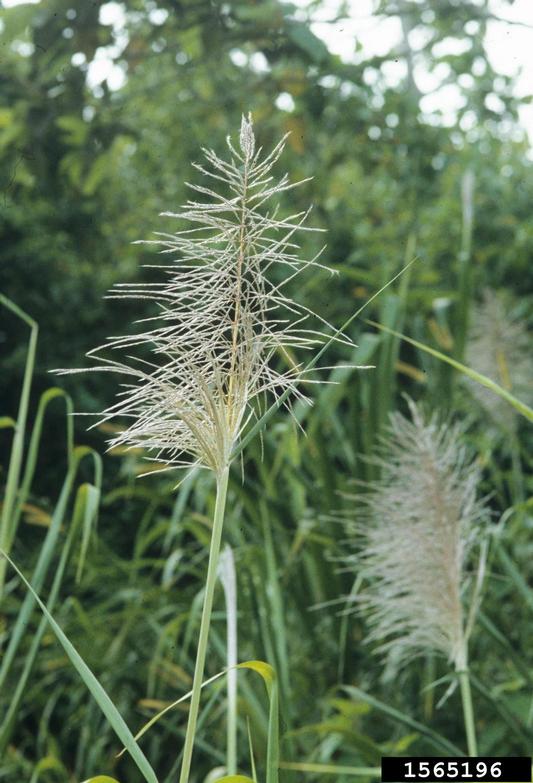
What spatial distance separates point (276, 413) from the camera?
88.0 inches

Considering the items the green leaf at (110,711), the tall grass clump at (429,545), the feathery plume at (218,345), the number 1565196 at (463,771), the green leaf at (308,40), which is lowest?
the number 1565196 at (463,771)

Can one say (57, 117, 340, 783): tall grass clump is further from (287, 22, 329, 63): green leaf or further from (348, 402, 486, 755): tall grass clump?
(287, 22, 329, 63): green leaf

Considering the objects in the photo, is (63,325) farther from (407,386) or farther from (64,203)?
(407,386)

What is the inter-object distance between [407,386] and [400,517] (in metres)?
1.54

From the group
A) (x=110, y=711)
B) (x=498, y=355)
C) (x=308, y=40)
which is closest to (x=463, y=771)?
(x=110, y=711)

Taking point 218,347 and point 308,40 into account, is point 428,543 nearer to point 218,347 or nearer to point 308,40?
point 218,347

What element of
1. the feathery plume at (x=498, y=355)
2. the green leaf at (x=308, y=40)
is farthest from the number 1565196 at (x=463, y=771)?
the green leaf at (x=308, y=40)

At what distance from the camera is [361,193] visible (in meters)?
3.62

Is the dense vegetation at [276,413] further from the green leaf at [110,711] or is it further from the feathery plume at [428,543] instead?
the green leaf at [110,711]

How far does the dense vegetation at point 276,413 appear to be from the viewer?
1449 mm

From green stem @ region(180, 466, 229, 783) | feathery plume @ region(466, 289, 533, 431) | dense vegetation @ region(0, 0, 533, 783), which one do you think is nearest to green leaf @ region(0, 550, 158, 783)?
green stem @ region(180, 466, 229, 783)

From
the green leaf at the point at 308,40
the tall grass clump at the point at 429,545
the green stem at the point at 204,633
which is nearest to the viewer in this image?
the green stem at the point at 204,633

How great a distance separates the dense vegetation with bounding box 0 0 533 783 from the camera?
4.75ft

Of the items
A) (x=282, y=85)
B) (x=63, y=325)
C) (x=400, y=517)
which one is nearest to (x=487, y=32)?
(x=282, y=85)
